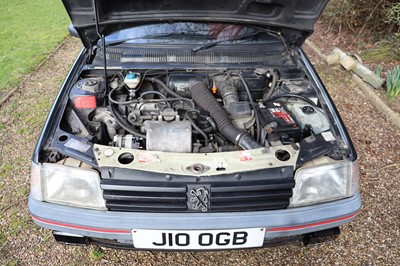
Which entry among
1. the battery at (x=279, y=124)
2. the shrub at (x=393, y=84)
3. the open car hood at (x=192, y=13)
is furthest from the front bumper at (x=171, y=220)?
the shrub at (x=393, y=84)

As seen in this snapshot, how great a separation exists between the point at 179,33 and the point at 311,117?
1230mm

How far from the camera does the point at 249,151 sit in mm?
1699

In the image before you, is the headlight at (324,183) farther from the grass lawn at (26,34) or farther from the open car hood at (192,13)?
the grass lawn at (26,34)

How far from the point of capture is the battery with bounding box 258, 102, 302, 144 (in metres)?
1.91

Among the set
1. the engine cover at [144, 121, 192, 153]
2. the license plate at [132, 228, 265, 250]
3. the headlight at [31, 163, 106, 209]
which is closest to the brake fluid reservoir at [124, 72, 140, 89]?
the engine cover at [144, 121, 192, 153]

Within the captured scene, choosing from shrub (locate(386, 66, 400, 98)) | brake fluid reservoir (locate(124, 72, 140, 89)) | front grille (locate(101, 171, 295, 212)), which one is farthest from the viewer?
shrub (locate(386, 66, 400, 98))

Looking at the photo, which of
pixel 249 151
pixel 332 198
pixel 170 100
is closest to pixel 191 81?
pixel 170 100

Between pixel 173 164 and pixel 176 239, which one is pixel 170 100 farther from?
pixel 176 239

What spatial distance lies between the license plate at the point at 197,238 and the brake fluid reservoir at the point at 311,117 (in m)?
0.77

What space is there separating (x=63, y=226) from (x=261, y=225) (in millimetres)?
1040

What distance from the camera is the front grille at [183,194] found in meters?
1.59

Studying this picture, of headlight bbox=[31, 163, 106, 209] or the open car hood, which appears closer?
headlight bbox=[31, 163, 106, 209]

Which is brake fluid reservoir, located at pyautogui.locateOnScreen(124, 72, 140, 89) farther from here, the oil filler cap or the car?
the oil filler cap

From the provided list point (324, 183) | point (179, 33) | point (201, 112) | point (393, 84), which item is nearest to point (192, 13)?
point (179, 33)
